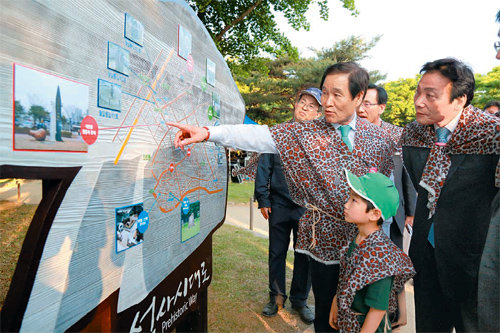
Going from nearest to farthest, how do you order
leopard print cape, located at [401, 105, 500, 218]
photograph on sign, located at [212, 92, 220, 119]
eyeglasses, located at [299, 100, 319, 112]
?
leopard print cape, located at [401, 105, 500, 218] → photograph on sign, located at [212, 92, 220, 119] → eyeglasses, located at [299, 100, 319, 112]

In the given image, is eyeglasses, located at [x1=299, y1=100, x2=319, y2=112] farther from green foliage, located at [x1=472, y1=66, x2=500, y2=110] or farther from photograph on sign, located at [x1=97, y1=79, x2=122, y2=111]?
green foliage, located at [x1=472, y1=66, x2=500, y2=110]

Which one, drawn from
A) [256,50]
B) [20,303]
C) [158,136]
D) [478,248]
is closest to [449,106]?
[478,248]

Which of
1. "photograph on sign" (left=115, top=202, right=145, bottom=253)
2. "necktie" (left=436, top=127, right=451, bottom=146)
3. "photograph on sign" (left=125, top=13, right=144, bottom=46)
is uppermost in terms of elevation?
"photograph on sign" (left=125, top=13, right=144, bottom=46)

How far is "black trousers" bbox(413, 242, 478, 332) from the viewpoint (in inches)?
67.1

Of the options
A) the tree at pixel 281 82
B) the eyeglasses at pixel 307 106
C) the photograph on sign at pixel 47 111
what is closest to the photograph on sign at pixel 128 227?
the photograph on sign at pixel 47 111

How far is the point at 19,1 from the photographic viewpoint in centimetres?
86

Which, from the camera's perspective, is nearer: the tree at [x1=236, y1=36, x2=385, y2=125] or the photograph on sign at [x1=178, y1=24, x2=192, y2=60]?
the photograph on sign at [x1=178, y1=24, x2=192, y2=60]

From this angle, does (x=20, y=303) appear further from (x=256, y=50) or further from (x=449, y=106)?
(x=256, y=50)

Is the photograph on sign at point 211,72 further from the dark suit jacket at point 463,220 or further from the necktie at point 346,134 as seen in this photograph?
the dark suit jacket at point 463,220

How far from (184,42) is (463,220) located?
5.48ft

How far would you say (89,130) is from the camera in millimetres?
1111

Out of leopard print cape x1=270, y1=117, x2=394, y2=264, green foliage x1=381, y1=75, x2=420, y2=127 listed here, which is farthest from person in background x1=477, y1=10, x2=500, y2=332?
green foliage x1=381, y1=75, x2=420, y2=127

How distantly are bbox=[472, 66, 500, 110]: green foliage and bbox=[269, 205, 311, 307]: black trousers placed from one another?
799 inches

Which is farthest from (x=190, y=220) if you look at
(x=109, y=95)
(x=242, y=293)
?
(x=242, y=293)
